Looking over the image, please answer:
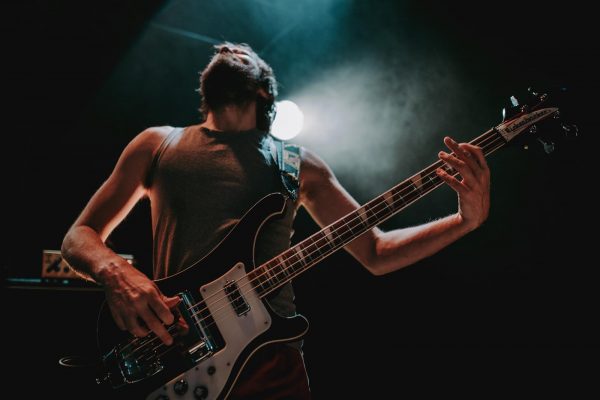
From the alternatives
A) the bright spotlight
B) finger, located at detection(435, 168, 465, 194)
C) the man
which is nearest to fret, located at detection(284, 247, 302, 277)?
the man

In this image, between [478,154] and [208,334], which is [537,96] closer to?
[478,154]

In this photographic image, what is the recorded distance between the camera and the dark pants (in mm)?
1312

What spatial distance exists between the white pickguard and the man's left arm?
63 cm

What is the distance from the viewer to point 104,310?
134 cm

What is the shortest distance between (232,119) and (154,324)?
3.73 feet

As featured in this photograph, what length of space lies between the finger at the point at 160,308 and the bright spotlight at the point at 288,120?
2798 mm

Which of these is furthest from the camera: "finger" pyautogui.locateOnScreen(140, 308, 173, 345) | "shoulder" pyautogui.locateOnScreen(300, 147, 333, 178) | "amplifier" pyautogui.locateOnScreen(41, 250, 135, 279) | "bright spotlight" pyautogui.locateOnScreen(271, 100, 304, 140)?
"bright spotlight" pyautogui.locateOnScreen(271, 100, 304, 140)

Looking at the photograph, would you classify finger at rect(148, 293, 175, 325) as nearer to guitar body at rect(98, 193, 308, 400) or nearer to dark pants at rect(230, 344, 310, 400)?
guitar body at rect(98, 193, 308, 400)

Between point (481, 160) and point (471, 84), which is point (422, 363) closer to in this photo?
point (481, 160)

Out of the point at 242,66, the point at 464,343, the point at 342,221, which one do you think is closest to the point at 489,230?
the point at 464,343

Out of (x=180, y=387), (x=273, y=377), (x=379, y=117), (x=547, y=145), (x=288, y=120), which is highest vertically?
(x=288, y=120)

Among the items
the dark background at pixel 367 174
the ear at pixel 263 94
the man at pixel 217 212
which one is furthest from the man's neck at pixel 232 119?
the dark background at pixel 367 174

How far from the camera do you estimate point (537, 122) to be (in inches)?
64.6

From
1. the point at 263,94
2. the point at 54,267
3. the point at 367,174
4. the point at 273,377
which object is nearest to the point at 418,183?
the point at 273,377
